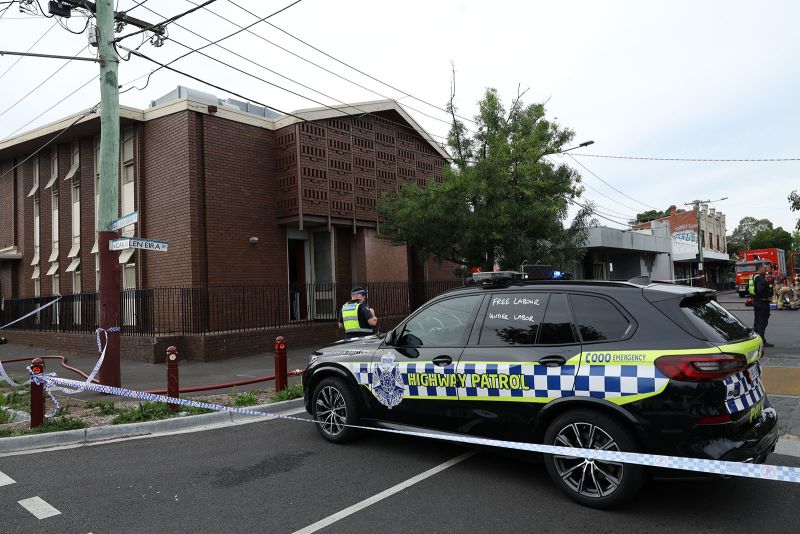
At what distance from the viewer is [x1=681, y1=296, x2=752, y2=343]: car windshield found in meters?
3.76

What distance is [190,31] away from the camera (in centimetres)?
1073

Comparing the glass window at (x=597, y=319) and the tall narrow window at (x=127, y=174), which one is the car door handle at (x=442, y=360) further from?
the tall narrow window at (x=127, y=174)

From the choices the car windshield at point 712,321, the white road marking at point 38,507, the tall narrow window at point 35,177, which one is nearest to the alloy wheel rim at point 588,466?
the car windshield at point 712,321

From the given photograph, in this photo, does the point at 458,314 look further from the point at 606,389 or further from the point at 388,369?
the point at 606,389

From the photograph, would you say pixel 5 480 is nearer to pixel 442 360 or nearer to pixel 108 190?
pixel 442 360

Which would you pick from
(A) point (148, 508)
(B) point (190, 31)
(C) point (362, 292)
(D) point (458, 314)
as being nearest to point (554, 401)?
(D) point (458, 314)

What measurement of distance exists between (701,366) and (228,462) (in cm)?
422

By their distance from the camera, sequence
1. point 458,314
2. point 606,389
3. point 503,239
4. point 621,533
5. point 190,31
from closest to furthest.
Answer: point 621,533, point 606,389, point 458,314, point 190,31, point 503,239

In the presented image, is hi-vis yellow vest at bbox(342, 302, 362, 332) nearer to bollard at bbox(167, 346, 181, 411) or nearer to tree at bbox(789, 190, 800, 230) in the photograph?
bollard at bbox(167, 346, 181, 411)

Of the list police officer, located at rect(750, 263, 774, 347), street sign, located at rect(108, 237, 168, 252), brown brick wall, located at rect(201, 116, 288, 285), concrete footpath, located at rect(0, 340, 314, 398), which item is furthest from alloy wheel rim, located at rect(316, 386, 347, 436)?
police officer, located at rect(750, 263, 774, 347)

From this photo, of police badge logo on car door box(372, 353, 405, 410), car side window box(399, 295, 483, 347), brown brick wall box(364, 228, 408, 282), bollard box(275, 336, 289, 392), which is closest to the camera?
car side window box(399, 295, 483, 347)

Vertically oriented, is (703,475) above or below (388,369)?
below

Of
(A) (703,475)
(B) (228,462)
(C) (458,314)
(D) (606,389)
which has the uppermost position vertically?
(C) (458,314)

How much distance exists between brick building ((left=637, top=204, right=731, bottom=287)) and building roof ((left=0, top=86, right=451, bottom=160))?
104 feet
